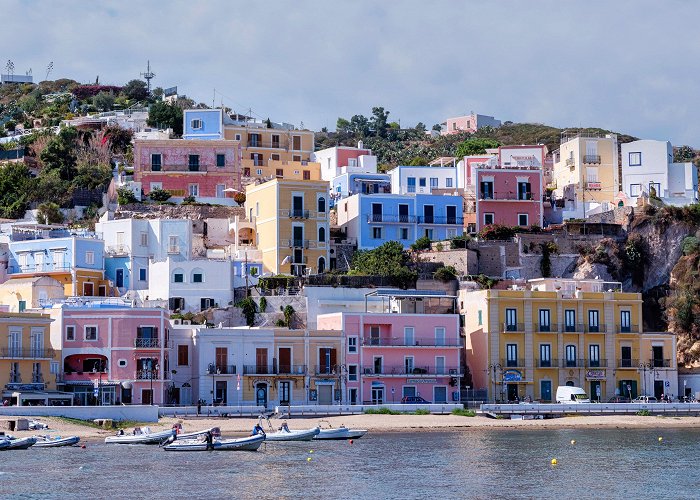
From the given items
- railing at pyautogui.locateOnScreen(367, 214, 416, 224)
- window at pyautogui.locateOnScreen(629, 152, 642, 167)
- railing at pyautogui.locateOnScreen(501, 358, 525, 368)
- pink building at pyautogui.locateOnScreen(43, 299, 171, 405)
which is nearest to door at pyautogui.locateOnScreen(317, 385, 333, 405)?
pink building at pyautogui.locateOnScreen(43, 299, 171, 405)

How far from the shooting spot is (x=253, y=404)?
249 feet

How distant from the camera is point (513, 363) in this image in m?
80.1

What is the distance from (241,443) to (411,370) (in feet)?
67.3

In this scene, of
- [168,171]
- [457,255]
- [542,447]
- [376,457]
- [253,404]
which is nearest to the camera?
[376,457]

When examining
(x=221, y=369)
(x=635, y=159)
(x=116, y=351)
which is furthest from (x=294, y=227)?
(x=635, y=159)

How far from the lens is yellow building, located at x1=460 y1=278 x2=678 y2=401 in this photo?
8006 cm

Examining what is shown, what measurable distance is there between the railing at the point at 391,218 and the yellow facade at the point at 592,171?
611 inches

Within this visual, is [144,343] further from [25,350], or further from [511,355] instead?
[511,355]

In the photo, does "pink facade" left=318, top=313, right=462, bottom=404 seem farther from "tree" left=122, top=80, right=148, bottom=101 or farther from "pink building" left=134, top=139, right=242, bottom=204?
"tree" left=122, top=80, right=148, bottom=101

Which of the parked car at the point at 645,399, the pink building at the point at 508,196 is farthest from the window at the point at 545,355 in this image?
the pink building at the point at 508,196

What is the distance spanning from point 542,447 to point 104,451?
20.1 m

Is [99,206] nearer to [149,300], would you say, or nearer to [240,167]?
[240,167]

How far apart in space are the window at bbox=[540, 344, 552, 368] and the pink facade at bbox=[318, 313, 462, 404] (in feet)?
16.3

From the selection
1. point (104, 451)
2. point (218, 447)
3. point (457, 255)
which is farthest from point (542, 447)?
point (457, 255)
